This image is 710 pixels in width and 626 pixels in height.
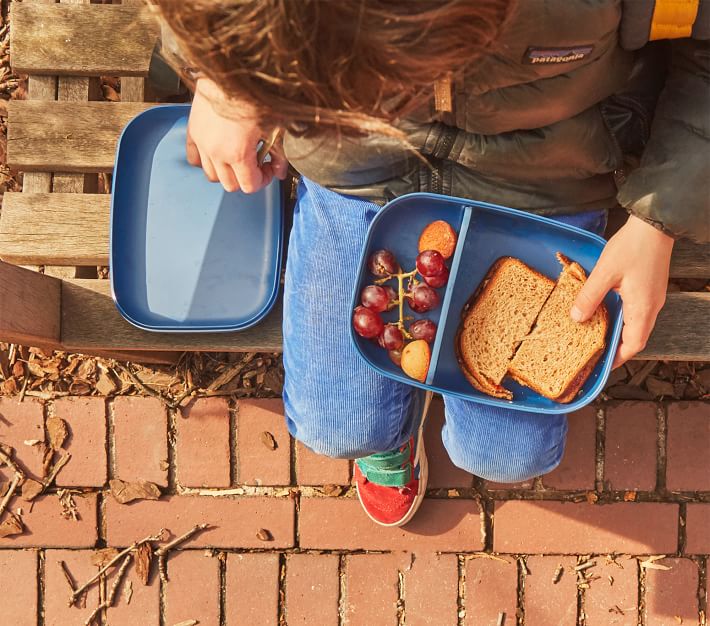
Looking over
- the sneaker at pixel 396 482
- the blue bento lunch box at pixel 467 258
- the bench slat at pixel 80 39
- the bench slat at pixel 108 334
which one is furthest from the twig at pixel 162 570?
the bench slat at pixel 80 39

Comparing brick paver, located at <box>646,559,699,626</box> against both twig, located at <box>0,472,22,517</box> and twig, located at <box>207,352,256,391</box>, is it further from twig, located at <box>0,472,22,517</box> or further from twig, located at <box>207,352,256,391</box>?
twig, located at <box>0,472,22,517</box>

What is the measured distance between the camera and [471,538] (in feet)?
7.25

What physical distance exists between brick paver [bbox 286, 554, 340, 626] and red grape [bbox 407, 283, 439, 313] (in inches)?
37.5

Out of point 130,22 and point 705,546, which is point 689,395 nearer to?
point 705,546

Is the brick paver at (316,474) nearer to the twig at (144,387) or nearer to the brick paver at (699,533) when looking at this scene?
the twig at (144,387)

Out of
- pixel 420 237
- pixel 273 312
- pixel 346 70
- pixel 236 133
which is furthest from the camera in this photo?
pixel 273 312

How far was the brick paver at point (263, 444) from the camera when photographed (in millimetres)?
2242

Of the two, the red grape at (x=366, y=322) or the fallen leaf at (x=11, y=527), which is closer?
the red grape at (x=366, y=322)

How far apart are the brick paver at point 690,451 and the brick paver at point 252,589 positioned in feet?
3.98

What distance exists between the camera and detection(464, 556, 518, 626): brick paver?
2.19m

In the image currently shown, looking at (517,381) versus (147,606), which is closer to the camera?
(517,381)

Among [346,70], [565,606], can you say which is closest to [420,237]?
[346,70]

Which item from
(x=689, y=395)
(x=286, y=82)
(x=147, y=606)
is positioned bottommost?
(x=147, y=606)

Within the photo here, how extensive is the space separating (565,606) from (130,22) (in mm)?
2028
